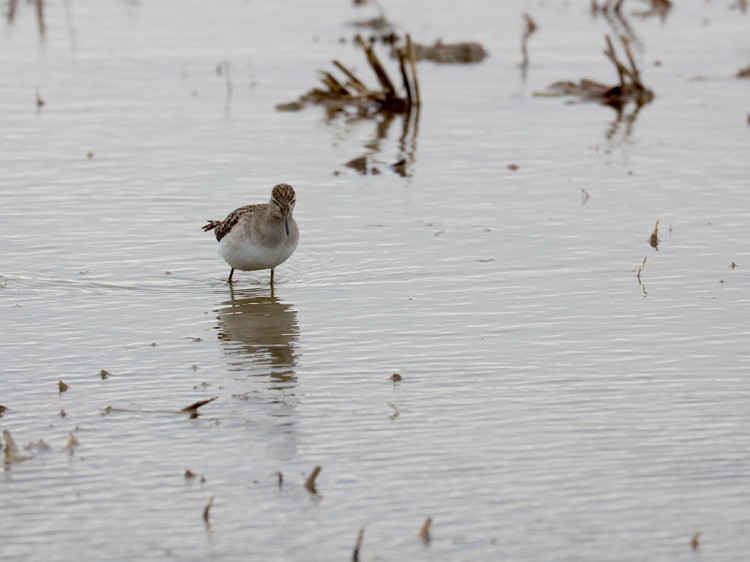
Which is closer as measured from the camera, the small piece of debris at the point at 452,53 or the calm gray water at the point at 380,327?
the calm gray water at the point at 380,327

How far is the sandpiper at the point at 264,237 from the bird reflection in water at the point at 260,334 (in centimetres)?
32

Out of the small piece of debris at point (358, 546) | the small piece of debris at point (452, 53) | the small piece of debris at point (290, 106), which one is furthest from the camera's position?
the small piece of debris at point (452, 53)

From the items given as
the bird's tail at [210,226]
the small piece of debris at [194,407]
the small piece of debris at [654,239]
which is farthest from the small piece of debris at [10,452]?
the small piece of debris at [654,239]

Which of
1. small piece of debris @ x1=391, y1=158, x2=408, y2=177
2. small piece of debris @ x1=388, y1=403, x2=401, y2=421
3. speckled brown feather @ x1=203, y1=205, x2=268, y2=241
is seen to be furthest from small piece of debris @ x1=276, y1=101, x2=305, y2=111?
small piece of debris @ x1=388, y1=403, x2=401, y2=421

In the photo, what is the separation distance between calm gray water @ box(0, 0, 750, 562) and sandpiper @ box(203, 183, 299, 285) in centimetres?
34

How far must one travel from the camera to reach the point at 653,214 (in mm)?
14672

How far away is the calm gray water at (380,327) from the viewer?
7328 millimetres

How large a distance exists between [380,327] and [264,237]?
6.11 feet

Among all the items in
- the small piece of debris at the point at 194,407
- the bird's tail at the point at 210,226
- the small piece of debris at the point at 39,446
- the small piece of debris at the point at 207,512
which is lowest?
the small piece of debris at the point at 207,512

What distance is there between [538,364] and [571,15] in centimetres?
2255

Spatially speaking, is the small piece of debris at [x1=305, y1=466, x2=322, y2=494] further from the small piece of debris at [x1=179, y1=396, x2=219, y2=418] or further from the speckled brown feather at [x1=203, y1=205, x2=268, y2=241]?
the speckled brown feather at [x1=203, y1=205, x2=268, y2=241]

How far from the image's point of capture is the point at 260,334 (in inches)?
430

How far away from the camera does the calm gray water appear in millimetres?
7328

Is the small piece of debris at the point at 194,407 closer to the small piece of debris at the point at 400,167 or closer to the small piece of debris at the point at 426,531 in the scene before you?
the small piece of debris at the point at 426,531
